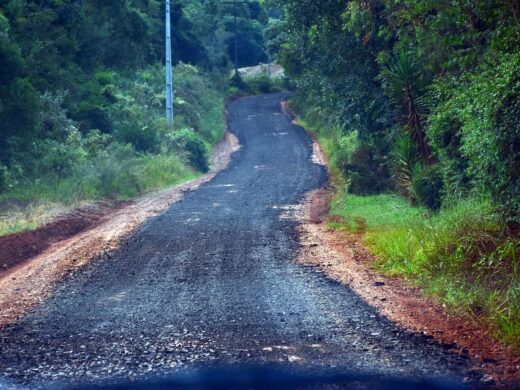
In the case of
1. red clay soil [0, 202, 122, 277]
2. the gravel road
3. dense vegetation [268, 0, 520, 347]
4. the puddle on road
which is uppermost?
dense vegetation [268, 0, 520, 347]

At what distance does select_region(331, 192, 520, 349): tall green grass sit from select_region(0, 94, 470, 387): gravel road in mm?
948

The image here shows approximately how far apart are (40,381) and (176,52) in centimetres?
5357

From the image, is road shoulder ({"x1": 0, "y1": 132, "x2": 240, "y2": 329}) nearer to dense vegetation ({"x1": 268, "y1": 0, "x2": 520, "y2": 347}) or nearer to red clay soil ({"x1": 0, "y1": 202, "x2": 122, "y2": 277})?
red clay soil ({"x1": 0, "y1": 202, "x2": 122, "y2": 277})

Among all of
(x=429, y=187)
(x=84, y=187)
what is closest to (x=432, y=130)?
(x=429, y=187)

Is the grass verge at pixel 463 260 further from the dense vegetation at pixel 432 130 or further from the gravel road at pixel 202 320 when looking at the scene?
the gravel road at pixel 202 320

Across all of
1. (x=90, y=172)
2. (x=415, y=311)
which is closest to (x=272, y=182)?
(x=90, y=172)

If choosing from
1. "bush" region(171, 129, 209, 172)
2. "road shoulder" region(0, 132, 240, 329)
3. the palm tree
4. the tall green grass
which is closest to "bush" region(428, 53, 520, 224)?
the tall green grass

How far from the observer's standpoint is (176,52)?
58.3 metres

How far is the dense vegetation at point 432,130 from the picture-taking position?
32.6 ft

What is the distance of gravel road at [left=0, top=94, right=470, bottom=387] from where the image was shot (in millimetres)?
6746

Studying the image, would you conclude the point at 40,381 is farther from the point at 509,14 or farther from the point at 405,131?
the point at 405,131

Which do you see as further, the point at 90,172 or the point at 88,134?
the point at 88,134

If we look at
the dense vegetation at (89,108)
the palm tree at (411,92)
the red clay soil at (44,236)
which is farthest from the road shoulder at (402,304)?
the dense vegetation at (89,108)

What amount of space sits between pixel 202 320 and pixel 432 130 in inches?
321
